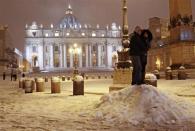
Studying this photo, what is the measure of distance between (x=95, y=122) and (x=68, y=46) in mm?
137959

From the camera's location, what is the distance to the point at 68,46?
147 m

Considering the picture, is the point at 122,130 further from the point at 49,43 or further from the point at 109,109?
the point at 49,43

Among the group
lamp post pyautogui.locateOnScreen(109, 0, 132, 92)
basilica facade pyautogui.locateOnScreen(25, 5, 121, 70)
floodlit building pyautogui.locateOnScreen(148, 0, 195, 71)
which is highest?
basilica facade pyautogui.locateOnScreen(25, 5, 121, 70)

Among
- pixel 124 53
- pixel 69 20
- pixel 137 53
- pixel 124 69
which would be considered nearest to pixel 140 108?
pixel 137 53

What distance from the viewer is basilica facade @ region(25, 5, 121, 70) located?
147 meters

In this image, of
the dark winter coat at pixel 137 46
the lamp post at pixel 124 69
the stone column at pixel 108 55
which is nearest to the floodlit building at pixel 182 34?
the lamp post at pixel 124 69

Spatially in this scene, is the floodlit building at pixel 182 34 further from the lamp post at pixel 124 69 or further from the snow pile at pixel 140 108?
the snow pile at pixel 140 108

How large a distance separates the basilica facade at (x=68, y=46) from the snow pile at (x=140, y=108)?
433 ft

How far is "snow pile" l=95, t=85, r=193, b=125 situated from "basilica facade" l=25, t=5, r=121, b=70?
13205 cm

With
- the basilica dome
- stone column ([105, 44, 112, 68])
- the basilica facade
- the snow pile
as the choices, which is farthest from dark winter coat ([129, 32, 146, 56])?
the basilica dome

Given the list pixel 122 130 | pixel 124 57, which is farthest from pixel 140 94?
pixel 124 57

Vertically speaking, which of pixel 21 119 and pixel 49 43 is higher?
pixel 49 43

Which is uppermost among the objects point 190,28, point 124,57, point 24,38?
point 24,38

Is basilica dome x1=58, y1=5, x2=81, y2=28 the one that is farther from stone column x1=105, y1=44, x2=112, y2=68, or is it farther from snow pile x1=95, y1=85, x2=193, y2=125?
snow pile x1=95, y1=85, x2=193, y2=125
